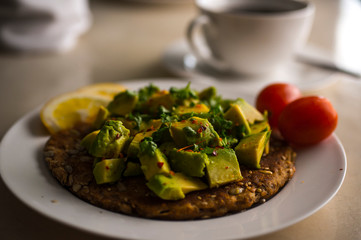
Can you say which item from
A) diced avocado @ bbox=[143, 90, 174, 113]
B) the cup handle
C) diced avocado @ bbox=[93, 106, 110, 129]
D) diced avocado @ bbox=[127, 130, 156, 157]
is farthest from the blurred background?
diced avocado @ bbox=[127, 130, 156, 157]

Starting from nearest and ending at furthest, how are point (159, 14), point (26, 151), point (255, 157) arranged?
point (255, 157) < point (26, 151) < point (159, 14)

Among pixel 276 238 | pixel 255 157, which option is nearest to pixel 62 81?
pixel 255 157

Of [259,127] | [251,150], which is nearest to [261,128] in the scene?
[259,127]

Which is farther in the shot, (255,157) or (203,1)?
(203,1)

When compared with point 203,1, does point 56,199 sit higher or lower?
lower

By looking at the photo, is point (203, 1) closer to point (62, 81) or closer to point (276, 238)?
point (62, 81)

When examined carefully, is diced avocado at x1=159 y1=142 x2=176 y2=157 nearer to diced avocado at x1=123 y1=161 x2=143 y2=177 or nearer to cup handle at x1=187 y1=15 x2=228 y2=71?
diced avocado at x1=123 y1=161 x2=143 y2=177

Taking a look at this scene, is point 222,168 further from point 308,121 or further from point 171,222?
point 308,121
